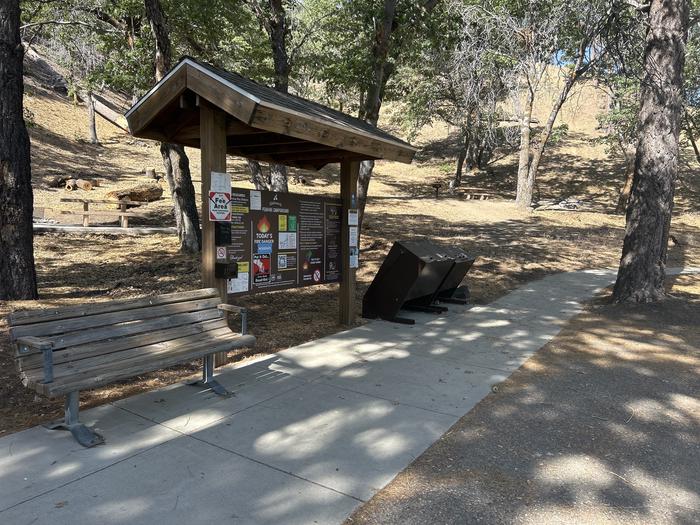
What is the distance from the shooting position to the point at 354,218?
7258 mm

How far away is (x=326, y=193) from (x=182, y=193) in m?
12.0

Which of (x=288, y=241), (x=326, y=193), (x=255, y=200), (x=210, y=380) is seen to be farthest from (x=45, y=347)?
(x=326, y=193)

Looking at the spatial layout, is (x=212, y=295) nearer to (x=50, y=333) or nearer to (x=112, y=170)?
(x=50, y=333)

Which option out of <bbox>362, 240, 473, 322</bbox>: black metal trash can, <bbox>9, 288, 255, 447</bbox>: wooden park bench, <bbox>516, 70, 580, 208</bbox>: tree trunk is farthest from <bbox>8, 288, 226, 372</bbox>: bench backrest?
<bbox>516, 70, 580, 208</bbox>: tree trunk

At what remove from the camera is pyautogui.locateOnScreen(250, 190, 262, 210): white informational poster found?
19.1ft

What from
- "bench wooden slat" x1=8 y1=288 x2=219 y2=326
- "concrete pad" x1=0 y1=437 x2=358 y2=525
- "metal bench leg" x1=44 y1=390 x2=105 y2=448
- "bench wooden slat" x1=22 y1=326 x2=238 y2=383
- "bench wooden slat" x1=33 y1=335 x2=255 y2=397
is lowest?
"concrete pad" x1=0 y1=437 x2=358 y2=525

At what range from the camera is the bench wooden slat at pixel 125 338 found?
3.53 metres

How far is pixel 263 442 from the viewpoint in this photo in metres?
3.64

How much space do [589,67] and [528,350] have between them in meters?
19.6

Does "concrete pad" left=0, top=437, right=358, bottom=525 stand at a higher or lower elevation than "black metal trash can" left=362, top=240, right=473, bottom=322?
lower

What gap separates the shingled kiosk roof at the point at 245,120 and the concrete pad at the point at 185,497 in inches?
111

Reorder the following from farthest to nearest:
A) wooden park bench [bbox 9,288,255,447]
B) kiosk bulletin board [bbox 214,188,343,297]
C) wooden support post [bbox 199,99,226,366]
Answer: kiosk bulletin board [bbox 214,188,343,297] → wooden support post [bbox 199,99,226,366] → wooden park bench [bbox 9,288,255,447]


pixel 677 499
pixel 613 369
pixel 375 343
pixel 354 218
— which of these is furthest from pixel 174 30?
pixel 677 499

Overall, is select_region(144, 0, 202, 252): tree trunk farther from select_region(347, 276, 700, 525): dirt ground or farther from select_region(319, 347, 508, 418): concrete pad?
select_region(347, 276, 700, 525): dirt ground
